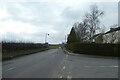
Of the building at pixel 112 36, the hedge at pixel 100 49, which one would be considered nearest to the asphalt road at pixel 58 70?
the hedge at pixel 100 49

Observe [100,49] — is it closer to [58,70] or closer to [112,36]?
[58,70]

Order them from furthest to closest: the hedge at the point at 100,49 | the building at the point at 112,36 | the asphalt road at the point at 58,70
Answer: the building at the point at 112,36 < the hedge at the point at 100,49 < the asphalt road at the point at 58,70

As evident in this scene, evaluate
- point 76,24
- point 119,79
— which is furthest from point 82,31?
point 119,79

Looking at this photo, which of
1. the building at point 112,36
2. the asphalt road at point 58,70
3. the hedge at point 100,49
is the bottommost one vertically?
the asphalt road at point 58,70

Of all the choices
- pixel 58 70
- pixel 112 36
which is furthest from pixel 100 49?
pixel 112 36

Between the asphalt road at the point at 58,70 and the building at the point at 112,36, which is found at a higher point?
the building at the point at 112,36

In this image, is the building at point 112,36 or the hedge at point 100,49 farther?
→ the building at point 112,36

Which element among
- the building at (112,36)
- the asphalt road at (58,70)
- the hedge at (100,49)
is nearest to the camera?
Result: the asphalt road at (58,70)

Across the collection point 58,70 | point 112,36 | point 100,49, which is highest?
point 112,36

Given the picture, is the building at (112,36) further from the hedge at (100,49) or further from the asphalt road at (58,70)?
the asphalt road at (58,70)

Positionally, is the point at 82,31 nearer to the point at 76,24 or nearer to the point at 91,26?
the point at 76,24

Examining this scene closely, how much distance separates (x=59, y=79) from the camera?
11.8 metres

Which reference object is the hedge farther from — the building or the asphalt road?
the building

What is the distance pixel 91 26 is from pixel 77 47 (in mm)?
22114
